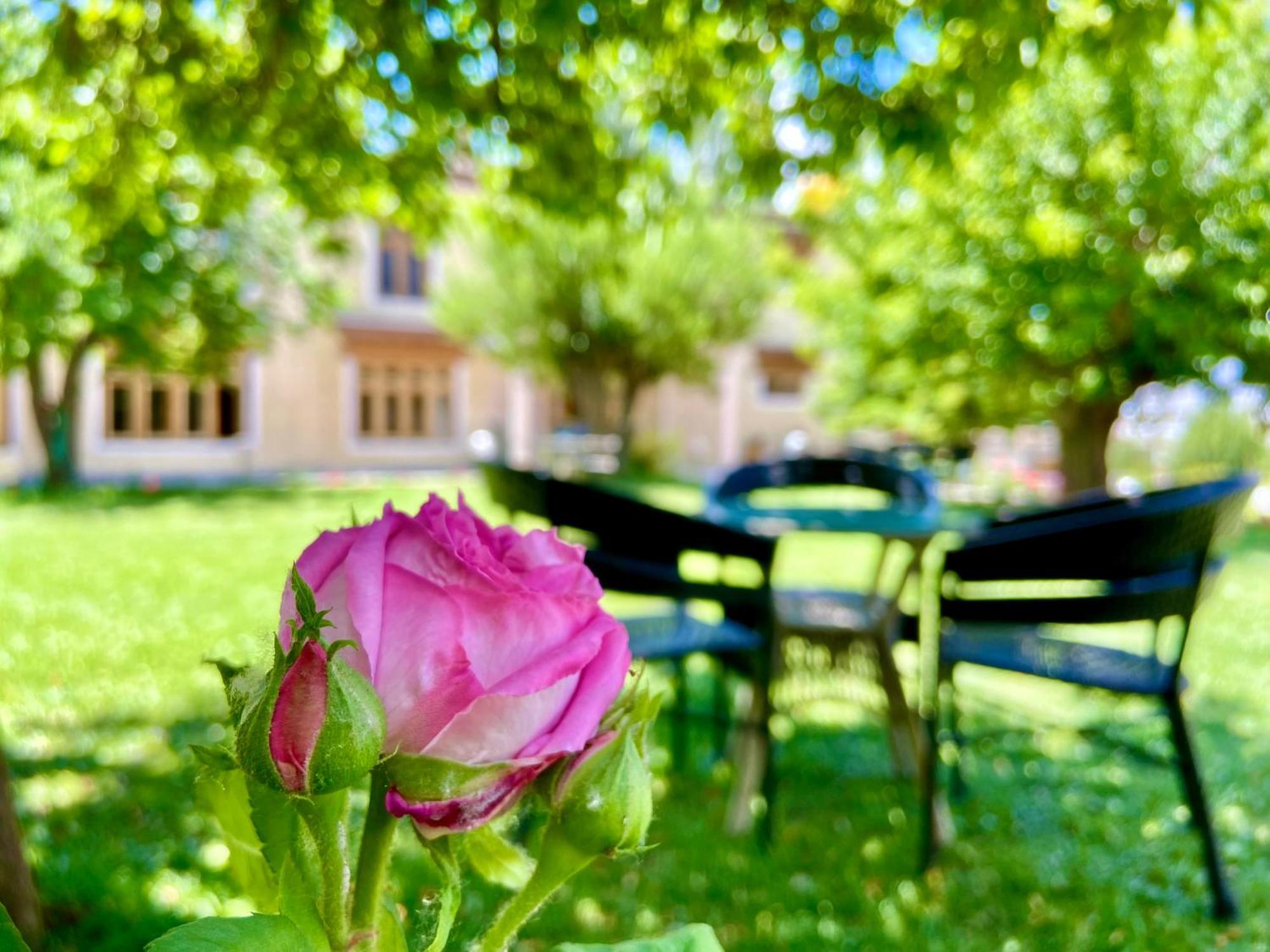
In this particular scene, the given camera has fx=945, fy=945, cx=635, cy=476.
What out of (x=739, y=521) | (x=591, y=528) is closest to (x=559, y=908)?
(x=591, y=528)

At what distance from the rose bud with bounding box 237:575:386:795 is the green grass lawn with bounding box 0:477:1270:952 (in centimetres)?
19

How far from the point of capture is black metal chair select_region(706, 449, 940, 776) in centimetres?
314

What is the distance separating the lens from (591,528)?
264 centimetres

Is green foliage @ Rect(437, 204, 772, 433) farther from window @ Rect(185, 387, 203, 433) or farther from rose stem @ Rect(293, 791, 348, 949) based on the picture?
rose stem @ Rect(293, 791, 348, 949)

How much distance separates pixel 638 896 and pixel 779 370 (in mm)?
24717

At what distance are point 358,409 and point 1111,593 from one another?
2097 centimetres

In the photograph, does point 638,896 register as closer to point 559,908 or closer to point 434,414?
point 559,908

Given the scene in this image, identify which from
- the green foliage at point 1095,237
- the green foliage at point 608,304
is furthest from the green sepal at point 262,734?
the green foliage at point 608,304

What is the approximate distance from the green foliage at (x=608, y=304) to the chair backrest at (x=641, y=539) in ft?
46.2

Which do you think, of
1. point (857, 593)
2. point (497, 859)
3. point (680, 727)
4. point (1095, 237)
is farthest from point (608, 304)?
point (497, 859)

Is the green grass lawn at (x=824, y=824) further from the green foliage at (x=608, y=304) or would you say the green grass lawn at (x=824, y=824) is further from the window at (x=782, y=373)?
the window at (x=782, y=373)

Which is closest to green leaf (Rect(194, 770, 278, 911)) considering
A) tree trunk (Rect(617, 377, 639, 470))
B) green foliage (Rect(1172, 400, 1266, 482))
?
green foliage (Rect(1172, 400, 1266, 482))

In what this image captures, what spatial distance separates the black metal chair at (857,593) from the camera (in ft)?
10.3

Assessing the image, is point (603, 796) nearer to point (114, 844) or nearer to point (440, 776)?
point (440, 776)
